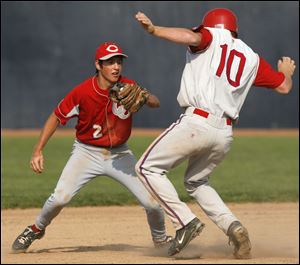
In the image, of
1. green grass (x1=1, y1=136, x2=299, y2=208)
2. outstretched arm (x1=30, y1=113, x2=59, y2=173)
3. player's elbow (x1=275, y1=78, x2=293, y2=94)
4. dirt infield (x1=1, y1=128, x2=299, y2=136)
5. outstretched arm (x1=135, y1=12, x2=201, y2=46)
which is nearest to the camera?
outstretched arm (x1=135, y1=12, x2=201, y2=46)

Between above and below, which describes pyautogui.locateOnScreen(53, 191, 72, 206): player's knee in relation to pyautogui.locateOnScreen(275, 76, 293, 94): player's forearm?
below

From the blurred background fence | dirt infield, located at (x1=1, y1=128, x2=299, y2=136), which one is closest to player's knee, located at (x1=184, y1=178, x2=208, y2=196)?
the blurred background fence

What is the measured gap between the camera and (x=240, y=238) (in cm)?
602

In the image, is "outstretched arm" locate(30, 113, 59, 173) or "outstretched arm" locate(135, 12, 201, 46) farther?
"outstretched arm" locate(30, 113, 59, 173)

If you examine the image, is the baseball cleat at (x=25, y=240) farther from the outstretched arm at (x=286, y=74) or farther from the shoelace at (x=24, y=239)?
the outstretched arm at (x=286, y=74)

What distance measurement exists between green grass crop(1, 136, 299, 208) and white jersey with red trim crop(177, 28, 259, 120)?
4529mm

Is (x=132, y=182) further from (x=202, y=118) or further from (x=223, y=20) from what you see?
(x=223, y=20)

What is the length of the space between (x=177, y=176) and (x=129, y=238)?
552 cm

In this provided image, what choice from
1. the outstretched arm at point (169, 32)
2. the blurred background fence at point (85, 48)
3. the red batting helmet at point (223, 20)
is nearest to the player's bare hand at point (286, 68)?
the red batting helmet at point (223, 20)

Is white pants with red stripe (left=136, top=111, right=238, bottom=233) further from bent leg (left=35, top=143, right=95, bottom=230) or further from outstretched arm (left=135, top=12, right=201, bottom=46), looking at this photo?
bent leg (left=35, top=143, right=95, bottom=230)

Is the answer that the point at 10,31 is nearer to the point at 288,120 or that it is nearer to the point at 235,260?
the point at 288,120

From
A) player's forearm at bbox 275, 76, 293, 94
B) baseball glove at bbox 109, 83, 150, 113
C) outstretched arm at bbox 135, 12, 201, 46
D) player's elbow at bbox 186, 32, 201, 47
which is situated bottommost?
baseball glove at bbox 109, 83, 150, 113

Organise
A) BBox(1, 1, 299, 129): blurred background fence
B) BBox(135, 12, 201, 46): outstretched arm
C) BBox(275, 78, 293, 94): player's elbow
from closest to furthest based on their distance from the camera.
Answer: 1. BBox(135, 12, 201, 46): outstretched arm
2. BBox(275, 78, 293, 94): player's elbow
3. BBox(1, 1, 299, 129): blurred background fence

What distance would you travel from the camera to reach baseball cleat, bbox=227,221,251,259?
237 inches
